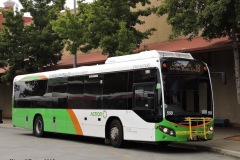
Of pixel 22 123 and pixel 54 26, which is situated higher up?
pixel 54 26

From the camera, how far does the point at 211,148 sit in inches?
537

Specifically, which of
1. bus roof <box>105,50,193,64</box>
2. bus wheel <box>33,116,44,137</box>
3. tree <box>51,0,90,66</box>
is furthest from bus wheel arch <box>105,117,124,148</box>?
tree <box>51,0,90,66</box>

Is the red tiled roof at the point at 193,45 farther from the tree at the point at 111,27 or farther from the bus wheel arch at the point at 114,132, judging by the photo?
the bus wheel arch at the point at 114,132

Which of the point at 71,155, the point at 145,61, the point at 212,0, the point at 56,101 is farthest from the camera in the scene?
the point at 56,101

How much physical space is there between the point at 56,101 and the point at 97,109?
10.8ft

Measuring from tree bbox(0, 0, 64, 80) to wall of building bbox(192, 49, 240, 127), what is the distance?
11219 millimetres

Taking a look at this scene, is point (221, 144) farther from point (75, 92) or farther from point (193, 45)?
point (193, 45)

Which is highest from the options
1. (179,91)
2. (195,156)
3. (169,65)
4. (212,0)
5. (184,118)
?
(212,0)

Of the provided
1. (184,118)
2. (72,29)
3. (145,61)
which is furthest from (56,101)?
(184,118)

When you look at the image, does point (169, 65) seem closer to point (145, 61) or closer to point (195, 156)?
point (145, 61)

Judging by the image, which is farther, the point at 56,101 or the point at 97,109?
the point at 56,101

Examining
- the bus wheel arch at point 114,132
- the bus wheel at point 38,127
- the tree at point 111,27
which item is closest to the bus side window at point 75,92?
the bus wheel arch at point 114,132

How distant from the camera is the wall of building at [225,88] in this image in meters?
20.7

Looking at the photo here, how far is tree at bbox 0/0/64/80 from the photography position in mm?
27703
